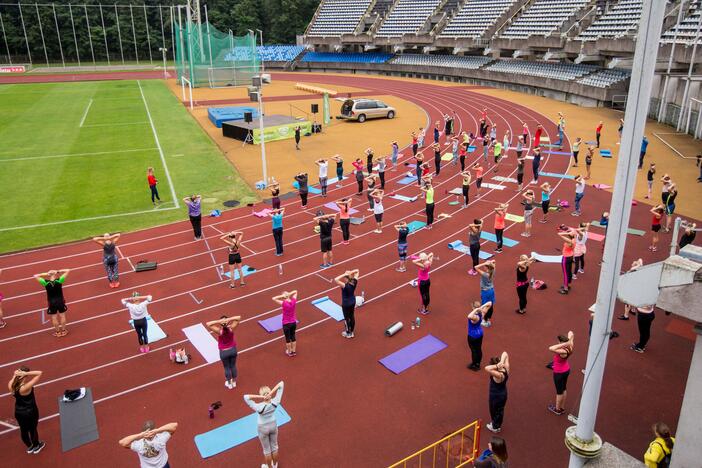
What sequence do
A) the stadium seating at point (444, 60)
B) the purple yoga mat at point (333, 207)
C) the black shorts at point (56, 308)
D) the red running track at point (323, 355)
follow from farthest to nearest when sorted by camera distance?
1. the stadium seating at point (444, 60)
2. the purple yoga mat at point (333, 207)
3. the black shorts at point (56, 308)
4. the red running track at point (323, 355)

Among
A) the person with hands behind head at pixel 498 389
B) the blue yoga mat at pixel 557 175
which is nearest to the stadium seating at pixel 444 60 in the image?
the blue yoga mat at pixel 557 175

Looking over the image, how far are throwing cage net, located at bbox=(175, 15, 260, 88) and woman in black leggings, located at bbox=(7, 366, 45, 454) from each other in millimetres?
48803

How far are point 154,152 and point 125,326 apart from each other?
19.8 meters

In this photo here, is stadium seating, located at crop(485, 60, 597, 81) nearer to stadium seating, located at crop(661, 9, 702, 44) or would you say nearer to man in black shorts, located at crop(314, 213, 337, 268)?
stadium seating, located at crop(661, 9, 702, 44)

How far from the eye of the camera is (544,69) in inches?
1954

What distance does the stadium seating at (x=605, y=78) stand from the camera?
4047cm

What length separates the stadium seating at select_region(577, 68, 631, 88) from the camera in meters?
40.5

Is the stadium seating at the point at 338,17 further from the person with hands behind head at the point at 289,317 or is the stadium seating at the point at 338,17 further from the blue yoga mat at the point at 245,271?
the person with hands behind head at the point at 289,317

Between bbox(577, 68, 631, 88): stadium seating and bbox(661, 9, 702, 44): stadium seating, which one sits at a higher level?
bbox(661, 9, 702, 44): stadium seating

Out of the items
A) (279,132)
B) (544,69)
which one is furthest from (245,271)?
(544,69)

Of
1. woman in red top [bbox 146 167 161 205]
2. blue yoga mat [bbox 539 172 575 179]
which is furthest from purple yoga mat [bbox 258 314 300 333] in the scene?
blue yoga mat [bbox 539 172 575 179]

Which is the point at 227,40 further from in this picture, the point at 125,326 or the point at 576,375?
the point at 576,375

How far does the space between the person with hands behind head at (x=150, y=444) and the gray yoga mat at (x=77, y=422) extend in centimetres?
235

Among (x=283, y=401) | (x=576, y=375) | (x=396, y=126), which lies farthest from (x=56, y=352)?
(x=396, y=126)
